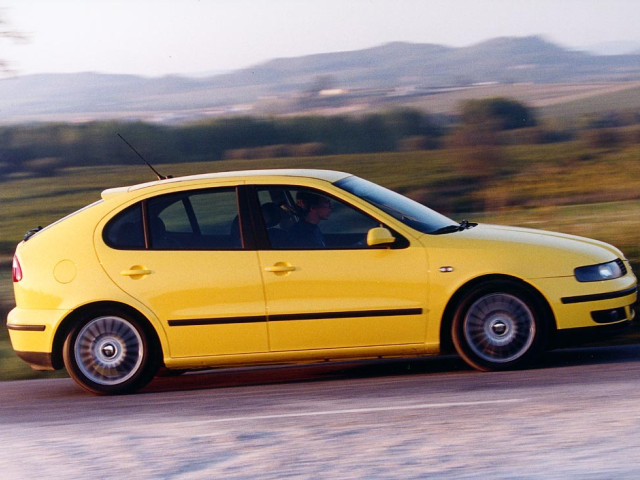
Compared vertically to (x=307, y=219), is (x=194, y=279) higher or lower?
lower

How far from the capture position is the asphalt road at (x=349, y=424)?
5.20 meters

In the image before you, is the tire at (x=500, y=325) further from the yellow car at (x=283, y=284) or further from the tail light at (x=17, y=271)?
the tail light at (x=17, y=271)

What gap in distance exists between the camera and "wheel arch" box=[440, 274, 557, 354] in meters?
7.48

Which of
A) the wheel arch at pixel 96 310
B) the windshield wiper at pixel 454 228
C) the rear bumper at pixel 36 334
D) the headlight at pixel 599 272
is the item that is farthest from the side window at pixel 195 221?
the headlight at pixel 599 272

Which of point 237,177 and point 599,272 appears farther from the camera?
point 237,177

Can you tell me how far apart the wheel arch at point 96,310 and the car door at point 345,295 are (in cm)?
87

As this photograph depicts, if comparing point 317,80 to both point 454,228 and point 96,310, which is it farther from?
point 96,310

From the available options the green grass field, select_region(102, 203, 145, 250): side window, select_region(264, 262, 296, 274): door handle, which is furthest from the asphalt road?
the green grass field

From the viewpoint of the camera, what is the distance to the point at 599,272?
7.57 m

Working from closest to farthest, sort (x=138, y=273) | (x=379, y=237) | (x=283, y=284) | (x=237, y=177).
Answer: (x=379, y=237), (x=283, y=284), (x=138, y=273), (x=237, y=177)

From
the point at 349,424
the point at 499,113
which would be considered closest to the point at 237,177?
the point at 349,424

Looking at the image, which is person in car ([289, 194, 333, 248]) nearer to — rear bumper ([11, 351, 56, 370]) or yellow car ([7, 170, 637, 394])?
yellow car ([7, 170, 637, 394])

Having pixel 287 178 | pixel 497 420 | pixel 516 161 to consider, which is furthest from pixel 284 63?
pixel 497 420

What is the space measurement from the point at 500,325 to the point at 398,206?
4.03ft
